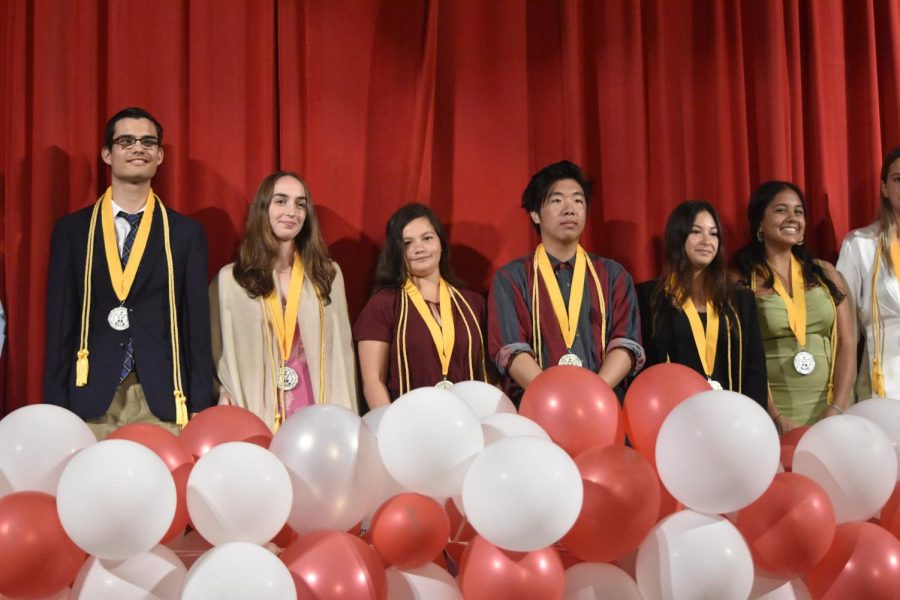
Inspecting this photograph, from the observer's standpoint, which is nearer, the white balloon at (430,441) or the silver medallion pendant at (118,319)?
the white balloon at (430,441)

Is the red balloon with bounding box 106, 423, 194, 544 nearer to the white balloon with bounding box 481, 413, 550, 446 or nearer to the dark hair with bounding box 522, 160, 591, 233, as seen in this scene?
the white balloon with bounding box 481, 413, 550, 446

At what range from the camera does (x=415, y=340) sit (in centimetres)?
334

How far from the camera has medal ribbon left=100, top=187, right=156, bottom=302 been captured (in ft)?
10.2

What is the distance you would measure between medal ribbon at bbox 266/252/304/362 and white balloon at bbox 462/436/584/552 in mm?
1582

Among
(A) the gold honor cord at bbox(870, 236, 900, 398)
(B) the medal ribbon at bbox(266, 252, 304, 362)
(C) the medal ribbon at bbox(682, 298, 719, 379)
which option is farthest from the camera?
(A) the gold honor cord at bbox(870, 236, 900, 398)

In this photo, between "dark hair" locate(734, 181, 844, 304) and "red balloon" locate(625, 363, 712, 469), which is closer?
"red balloon" locate(625, 363, 712, 469)

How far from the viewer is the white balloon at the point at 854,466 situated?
2.00m

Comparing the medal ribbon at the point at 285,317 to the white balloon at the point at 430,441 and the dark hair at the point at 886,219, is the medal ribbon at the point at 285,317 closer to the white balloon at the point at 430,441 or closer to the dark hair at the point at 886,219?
the white balloon at the point at 430,441

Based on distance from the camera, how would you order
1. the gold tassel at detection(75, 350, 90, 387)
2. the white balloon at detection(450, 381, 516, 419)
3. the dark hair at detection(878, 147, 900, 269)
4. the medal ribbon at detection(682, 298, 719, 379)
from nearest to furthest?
the white balloon at detection(450, 381, 516, 419)
the gold tassel at detection(75, 350, 90, 387)
the medal ribbon at detection(682, 298, 719, 379)
the dark hair at detection(878, 147, 900, 269)

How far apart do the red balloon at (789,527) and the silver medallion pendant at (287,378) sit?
68.0 inches

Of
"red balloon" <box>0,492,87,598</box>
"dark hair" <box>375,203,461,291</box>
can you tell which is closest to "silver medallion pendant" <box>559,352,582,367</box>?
"dark hair" <box>375,203,461,291</box>

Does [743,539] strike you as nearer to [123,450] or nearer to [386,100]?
[123,450]

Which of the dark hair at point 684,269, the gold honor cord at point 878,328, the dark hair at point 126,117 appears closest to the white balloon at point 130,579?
the dark hair at point 126,117

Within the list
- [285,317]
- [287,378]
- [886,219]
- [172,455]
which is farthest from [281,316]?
[886,219]
